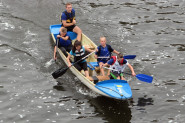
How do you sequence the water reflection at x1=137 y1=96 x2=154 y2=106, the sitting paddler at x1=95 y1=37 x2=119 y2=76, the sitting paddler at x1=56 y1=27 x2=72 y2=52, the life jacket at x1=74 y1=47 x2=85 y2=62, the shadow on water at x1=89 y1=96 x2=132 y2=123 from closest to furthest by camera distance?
the shadow on water at x1=89 y1=96 x2=132 y2=123
the water reflection at x1=137 y1=96 x2=154 y2=106
the sitting paddler at x1=95 y1=37 x2=119 y2=76
the life jacket at x1=74 y1=47 x2=85 y2=62
the sitting paddler at x1=56 y1=27 x2=72 y2=52

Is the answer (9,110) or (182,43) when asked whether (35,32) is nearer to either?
(9,110)

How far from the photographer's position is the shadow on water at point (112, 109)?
11448 mm

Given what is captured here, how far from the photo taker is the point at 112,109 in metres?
11.9

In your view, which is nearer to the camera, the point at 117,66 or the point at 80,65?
the point at 117,66

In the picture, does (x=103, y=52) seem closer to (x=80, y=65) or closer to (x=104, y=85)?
(x=80, y=65)

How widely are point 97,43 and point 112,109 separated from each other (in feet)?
18.4

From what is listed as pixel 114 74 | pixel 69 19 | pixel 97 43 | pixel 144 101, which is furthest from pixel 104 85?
pixel 69 19

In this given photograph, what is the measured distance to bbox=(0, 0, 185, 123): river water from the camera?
11789 mm

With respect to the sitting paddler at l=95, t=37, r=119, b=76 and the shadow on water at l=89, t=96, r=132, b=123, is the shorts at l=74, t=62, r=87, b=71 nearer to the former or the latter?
the sitting paddler at l=95, t=37, r=119, b=76

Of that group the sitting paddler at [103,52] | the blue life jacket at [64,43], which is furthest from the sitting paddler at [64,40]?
the sitting paddler at [103,52]

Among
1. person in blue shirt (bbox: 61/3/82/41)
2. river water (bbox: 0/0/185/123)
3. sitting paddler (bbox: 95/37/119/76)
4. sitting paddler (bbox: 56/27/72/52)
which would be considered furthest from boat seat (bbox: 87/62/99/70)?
person in blue shirt (bbox: 61/3/82/41)

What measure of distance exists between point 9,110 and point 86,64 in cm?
374

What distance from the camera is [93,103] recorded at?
1234cm

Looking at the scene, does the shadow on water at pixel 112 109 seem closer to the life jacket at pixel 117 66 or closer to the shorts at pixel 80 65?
the life jacket at pixel 117 66
